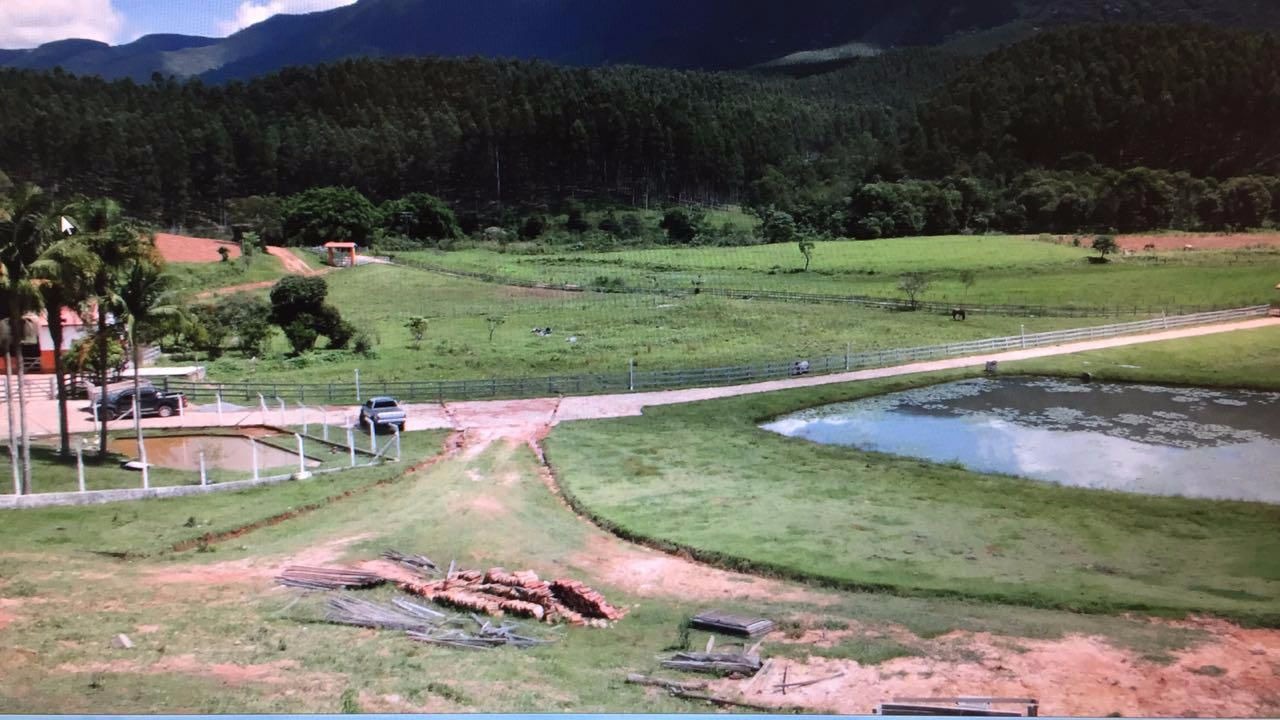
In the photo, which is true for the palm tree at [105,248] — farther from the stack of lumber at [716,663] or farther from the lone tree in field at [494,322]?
the stack of lumber at [716,663]

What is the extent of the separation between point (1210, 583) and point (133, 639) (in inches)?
353

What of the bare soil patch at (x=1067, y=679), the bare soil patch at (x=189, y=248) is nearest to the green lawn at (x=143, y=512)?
the bare soil patch at (x=189, y=248)

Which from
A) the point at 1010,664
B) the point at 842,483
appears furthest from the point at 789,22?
the point at 1010,664

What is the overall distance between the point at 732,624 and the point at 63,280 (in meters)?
8.70

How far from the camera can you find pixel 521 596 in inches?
335

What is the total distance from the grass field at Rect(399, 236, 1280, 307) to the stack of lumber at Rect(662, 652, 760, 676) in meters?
8.36

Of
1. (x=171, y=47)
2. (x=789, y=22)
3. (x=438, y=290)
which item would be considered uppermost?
(x=789, y=22)

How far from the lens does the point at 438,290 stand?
47.4 feet

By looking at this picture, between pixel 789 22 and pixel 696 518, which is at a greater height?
pixel 789 22

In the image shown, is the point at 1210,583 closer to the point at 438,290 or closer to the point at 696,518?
the point at 696,518

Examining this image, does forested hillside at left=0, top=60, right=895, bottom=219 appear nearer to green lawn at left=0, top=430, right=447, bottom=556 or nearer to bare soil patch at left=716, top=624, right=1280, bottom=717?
green lawn at left=0, top=430, right=447, bottom=556

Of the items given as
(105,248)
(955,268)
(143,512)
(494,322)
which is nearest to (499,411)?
(494,322)

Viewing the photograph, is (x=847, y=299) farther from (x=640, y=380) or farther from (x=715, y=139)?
(x=715, y=139)

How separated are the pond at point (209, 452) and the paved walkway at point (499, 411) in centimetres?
44
